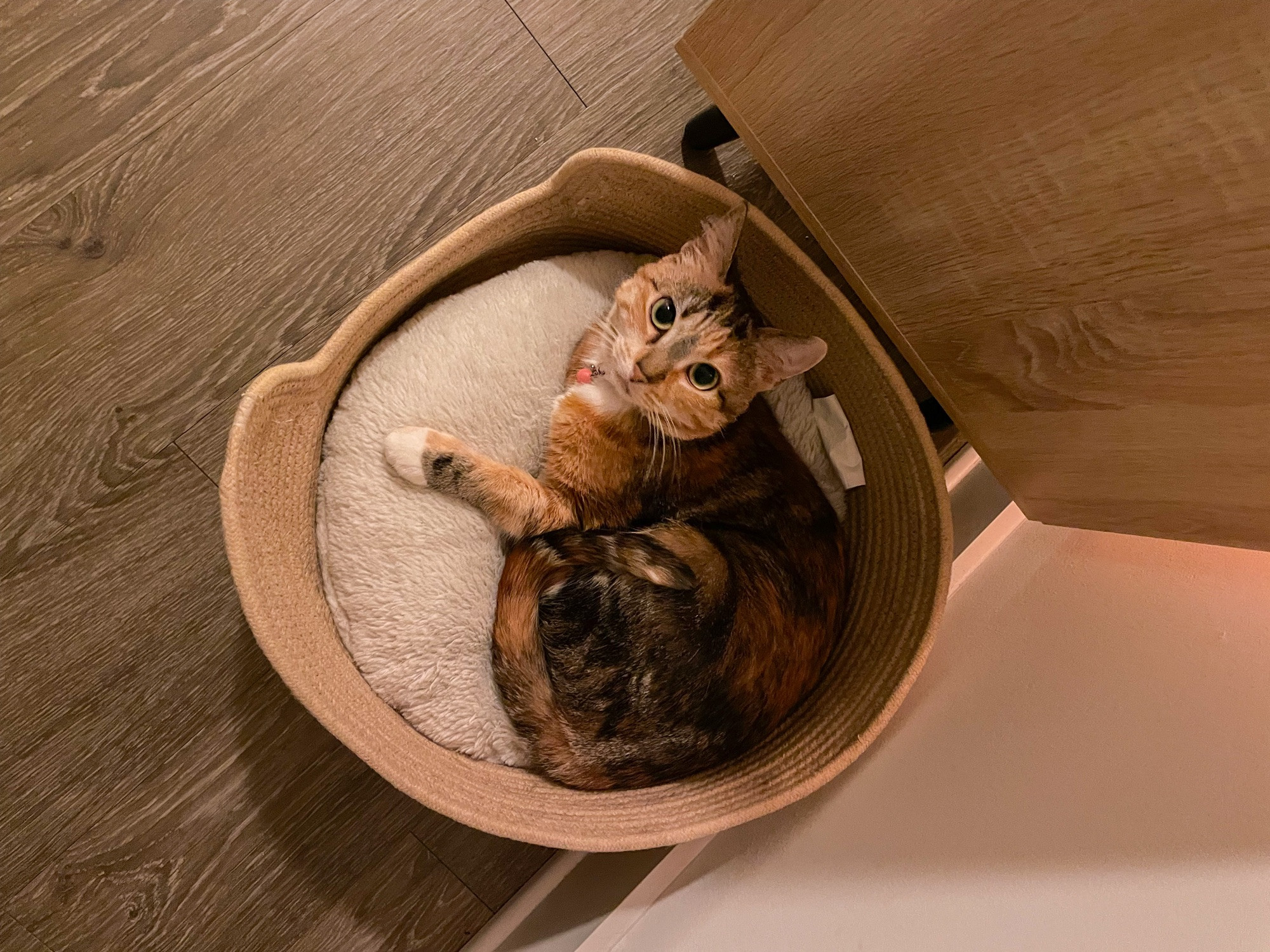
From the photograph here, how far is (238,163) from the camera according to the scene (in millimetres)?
1522

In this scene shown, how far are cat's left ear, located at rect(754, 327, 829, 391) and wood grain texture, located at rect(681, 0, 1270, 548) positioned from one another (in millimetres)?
188

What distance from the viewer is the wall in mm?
895

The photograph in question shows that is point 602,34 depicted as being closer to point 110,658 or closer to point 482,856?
point 110,658

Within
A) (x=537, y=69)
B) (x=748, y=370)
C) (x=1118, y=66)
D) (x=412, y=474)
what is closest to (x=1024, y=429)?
(x=748, y=370)

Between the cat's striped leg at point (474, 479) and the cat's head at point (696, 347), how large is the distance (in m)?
0.25

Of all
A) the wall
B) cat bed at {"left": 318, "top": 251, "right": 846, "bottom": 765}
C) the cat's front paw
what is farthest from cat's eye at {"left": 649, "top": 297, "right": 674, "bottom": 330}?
the wall

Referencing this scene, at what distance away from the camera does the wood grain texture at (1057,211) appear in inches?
28.0

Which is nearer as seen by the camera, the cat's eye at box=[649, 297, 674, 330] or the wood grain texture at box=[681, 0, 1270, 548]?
the wood grain texture at box=[681, 0, 1270, 548]

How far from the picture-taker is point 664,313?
1279 millimetres

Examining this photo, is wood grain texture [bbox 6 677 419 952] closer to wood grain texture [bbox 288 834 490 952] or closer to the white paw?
wood grain texture [bbox 288 834 490 952]

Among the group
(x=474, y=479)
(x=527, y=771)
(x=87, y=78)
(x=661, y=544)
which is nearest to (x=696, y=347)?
(x=661, y=544)

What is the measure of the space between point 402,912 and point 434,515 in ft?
2.99

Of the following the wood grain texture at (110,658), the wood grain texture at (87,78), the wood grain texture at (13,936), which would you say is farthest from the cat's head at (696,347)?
the wood grain texture at (13,936)

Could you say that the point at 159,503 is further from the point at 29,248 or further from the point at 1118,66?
the point at 1118,66
